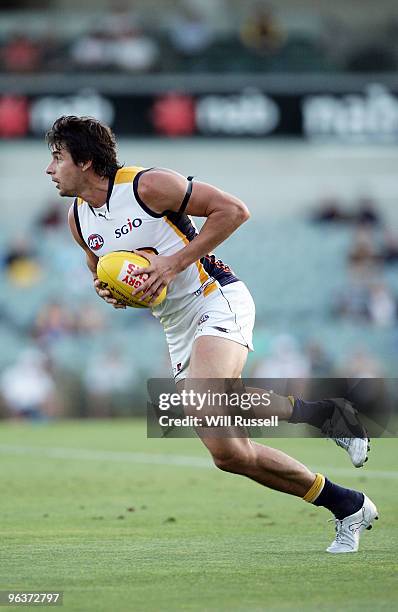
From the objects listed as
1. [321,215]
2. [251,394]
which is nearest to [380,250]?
[321,215]

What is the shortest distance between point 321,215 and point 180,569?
19868 millimetres

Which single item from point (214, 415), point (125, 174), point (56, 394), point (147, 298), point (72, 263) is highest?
point (125, 174)

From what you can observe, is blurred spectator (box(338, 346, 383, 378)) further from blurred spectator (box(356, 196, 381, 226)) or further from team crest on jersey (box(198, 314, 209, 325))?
team crest on jersey (box(198, 314, 209, 325))

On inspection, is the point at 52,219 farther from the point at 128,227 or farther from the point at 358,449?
the point at 358,449

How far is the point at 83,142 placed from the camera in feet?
23.2

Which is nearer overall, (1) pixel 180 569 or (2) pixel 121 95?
(1) pixel 180 569

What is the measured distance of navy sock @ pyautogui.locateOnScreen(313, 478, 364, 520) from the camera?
7000mm

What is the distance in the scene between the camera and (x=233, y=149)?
2758cm

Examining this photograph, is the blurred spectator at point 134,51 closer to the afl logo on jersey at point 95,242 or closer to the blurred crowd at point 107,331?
the blurred crowd at point 107,331

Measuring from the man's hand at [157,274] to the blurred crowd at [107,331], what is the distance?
14.2 metres

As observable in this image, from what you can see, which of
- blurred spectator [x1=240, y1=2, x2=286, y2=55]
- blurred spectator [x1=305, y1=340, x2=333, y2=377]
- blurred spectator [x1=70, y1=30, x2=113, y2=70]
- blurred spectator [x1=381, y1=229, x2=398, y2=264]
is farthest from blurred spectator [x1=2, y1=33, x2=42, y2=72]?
blurred spectator [x1=381, y1=229, x2=398, y2=264]

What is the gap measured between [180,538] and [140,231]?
6.51 ft

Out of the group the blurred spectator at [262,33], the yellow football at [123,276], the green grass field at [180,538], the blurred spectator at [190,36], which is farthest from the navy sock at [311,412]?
the blurred spectator at [262,33]

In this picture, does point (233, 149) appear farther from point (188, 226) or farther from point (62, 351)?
point (188, 226)
